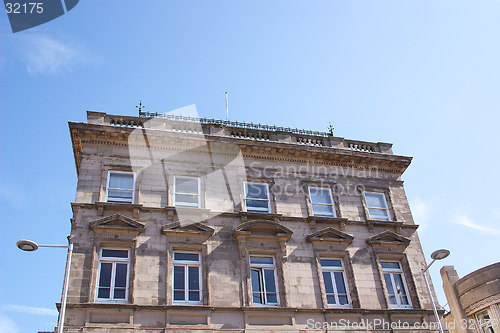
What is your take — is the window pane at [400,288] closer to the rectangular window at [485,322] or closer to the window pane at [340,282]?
the window pane at [340,282]

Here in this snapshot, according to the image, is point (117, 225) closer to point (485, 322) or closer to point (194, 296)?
point (194, 296)

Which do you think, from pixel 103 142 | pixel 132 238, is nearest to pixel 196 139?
pixel 103 142

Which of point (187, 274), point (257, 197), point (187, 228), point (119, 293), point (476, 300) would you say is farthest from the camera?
point (476, 300)

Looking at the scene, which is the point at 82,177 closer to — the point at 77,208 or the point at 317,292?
the point at 77,208

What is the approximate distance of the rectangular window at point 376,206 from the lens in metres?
23.8

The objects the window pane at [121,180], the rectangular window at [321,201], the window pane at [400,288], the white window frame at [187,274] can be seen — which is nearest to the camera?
the white window frame at [187,274]

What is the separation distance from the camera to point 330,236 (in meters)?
21.7

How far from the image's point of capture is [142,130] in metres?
22.0

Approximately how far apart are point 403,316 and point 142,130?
14.6 metres

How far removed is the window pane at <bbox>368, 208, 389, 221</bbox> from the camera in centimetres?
2367

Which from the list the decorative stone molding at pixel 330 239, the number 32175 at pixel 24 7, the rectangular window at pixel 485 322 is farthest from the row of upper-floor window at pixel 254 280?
the number 32175 at pixel 24 7

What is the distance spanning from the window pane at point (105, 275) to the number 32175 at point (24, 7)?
32.2 ft

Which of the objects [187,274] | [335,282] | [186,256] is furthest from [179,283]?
[335,282]

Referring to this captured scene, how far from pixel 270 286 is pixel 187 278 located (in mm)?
3592
